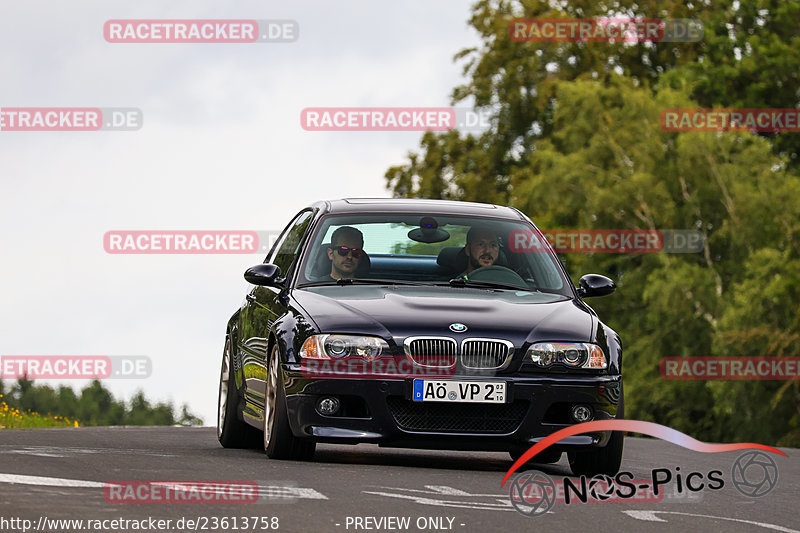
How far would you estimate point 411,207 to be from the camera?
39.8ft

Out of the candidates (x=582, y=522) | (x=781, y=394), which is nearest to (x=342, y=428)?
(x=582, y=522)

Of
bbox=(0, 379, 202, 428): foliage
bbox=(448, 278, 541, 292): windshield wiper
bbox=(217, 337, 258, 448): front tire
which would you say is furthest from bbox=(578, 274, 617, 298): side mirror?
bbox=(0, 379, 202, 428): foliage

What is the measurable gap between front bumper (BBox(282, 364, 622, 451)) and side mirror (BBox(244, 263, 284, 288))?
50.5 inches

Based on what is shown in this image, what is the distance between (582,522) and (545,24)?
155 ft

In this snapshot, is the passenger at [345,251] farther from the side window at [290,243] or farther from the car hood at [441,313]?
the side window at [290,243]

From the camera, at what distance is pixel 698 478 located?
1152 centimetres

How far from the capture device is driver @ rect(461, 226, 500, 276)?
11844 mm

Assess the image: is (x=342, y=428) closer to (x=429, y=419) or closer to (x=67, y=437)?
(x=429, y=419)

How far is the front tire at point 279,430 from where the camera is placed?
419 inches

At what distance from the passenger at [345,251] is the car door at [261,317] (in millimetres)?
344

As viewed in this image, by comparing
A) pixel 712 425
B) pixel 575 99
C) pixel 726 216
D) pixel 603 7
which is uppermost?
pixel 603 7

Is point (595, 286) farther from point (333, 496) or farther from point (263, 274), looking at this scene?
point (333, 496)

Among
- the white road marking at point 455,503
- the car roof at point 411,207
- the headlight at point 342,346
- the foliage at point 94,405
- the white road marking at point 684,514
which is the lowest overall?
the foliage at point 94,405

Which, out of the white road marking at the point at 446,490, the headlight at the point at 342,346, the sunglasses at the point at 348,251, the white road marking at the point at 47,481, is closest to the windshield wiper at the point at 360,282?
the sunglasses at the point at 348,251
